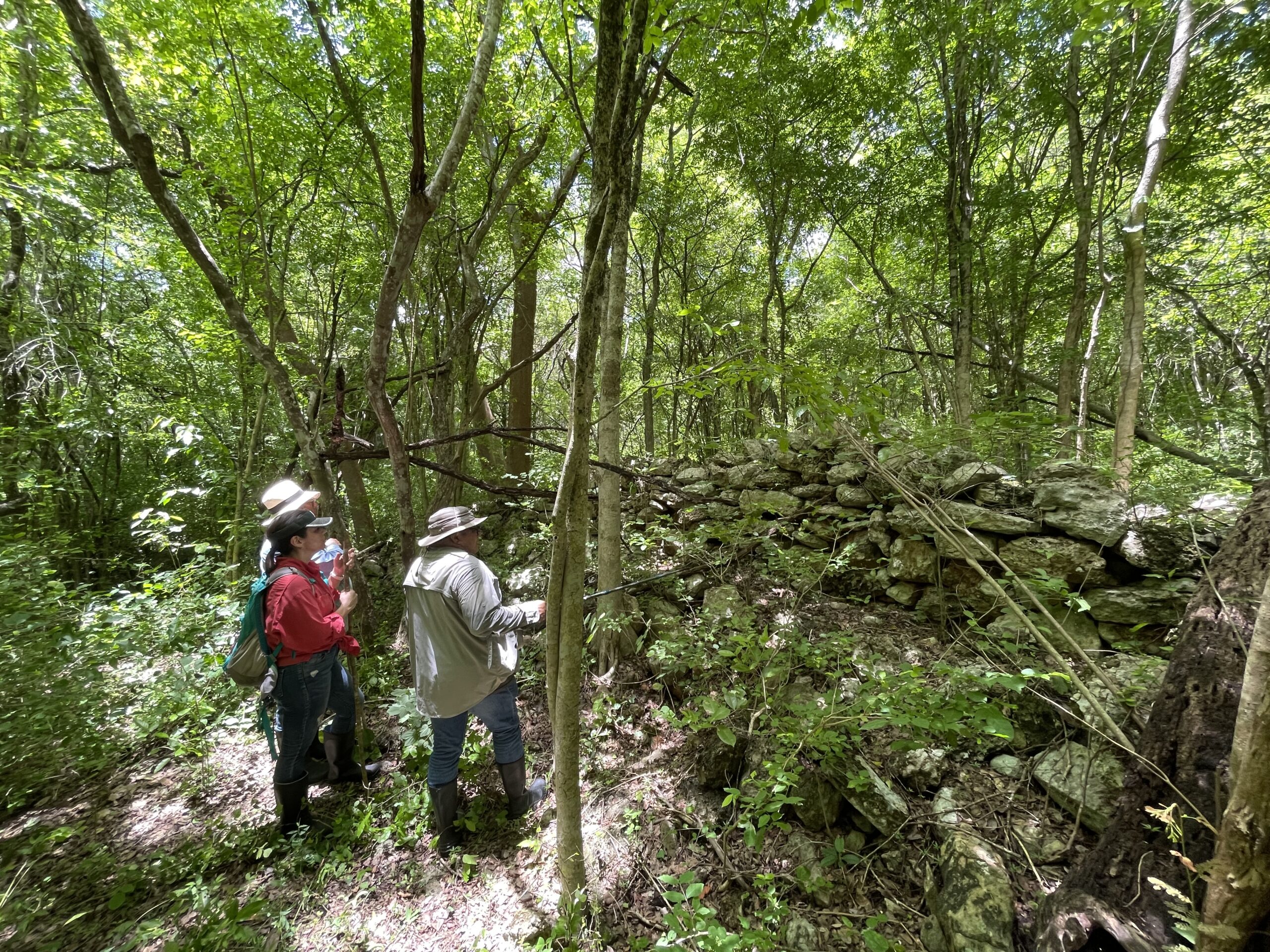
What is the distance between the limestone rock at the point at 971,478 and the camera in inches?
144

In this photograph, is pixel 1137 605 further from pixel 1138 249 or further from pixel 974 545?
pixel 1138 249

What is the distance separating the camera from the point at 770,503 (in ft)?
14.5

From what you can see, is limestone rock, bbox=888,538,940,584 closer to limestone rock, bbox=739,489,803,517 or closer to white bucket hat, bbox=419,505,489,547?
limestone rock, bbox=739,489,803,517

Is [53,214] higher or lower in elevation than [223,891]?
higher

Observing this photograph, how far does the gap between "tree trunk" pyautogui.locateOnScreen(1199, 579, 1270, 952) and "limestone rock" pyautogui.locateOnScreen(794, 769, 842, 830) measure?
143cm

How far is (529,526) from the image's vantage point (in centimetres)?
600

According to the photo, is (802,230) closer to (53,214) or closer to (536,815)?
(536,815)

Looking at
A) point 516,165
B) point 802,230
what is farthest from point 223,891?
point 802,230

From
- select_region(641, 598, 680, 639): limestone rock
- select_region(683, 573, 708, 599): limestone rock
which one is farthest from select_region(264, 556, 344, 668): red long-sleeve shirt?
select_region(683, 573, 708, 599): limestone rock

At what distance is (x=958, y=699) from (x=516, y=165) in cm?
529

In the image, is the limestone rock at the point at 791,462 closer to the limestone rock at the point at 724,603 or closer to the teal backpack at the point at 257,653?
the limestone rock at the point at 724,603

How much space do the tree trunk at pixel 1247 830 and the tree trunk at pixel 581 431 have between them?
1.93 metres

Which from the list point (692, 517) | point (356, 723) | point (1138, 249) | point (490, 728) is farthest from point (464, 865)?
point (1138, 249)

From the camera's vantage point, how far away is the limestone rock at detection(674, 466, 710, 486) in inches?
231
